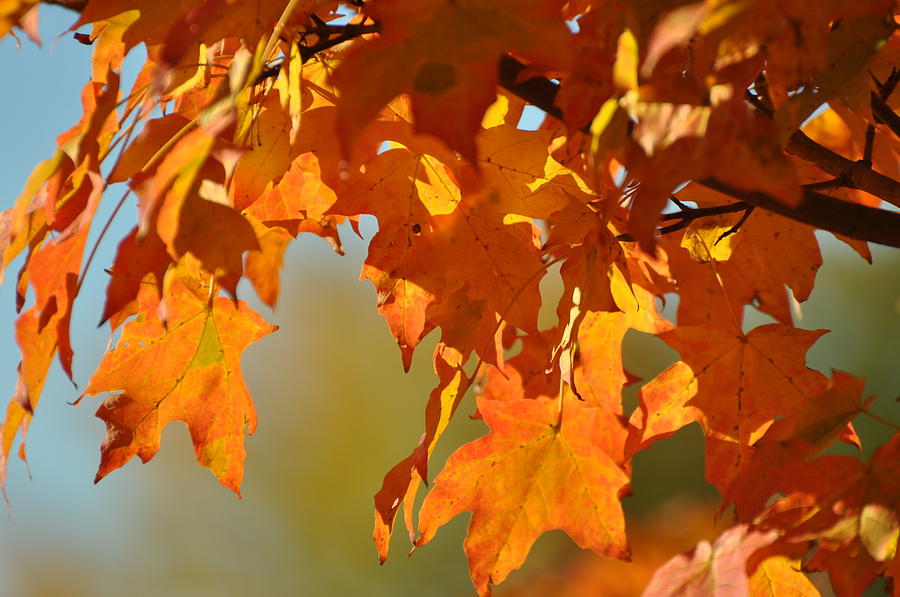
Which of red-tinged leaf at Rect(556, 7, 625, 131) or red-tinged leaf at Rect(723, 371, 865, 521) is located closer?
red-tinged leaf at Rect(556, 7, 625, 131)

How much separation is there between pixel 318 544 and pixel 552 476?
557cm

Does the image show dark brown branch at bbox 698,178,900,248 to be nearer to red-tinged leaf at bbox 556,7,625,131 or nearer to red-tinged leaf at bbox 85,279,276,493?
red-tinged leaf at bbox 556,7,625,131

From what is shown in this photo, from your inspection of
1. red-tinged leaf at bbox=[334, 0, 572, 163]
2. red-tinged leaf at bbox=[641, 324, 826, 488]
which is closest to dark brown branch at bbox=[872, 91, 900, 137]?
red-tinged leaf at bbox=[641, 324, 826, 488]

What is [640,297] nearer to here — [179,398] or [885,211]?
[885,211]

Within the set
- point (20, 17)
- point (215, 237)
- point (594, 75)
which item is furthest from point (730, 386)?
point (20, 17)

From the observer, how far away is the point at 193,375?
89 cm

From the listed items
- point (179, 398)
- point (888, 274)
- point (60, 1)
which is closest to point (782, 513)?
point (179, 398)

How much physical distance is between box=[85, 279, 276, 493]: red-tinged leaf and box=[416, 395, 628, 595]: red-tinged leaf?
22 centimetres

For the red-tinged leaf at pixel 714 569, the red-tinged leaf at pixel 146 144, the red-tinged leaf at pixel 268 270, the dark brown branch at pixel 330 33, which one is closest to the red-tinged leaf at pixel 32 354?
the red-tinged leaf at pixel 146 144

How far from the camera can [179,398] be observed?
890 mm

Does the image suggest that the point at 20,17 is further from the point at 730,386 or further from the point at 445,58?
the point at 730,386

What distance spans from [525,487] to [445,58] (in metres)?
0.50

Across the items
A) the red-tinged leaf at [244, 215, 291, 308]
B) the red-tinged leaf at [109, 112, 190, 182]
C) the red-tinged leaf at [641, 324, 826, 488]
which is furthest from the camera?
the red-tinged leaf at [244, 215, 291, 308]

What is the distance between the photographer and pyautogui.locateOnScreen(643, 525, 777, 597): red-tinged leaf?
614mm
